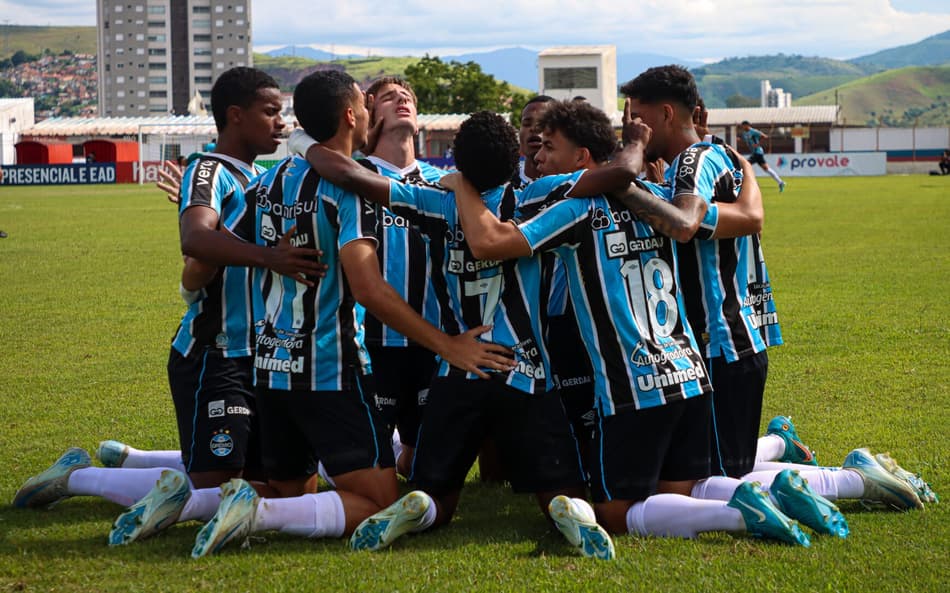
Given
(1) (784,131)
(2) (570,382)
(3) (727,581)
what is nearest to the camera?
(3) (727,581)

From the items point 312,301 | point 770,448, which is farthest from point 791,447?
point 312,301

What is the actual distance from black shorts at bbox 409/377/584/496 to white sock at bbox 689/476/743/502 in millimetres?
543

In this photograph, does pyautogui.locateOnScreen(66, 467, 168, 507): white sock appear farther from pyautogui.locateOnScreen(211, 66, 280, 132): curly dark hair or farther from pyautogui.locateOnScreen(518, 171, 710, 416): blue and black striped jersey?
pyautogui.locateOnScreen(518, 171, 710, 416): blue and black striped jersey

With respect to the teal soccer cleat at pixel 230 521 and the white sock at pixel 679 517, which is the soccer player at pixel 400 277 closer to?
the teal soccer cleat at pixel 230 521

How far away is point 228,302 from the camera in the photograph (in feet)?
17.9

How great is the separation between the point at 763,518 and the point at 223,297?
8.76 feet

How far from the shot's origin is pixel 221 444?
5277 millimetres

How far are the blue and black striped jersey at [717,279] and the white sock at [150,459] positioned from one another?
283cm

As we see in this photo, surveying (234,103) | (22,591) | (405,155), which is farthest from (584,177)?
(22,591)

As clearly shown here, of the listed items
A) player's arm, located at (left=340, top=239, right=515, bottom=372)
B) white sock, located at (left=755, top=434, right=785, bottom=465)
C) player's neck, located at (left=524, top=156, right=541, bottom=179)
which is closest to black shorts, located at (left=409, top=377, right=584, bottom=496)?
player's arm, located at (left=340, top=239, right=515, bottom=372)

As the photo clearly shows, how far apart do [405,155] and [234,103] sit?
915mm

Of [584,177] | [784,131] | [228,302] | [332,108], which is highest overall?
[784,131]

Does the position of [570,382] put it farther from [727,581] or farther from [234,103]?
[234,103]

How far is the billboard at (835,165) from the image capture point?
184ft
